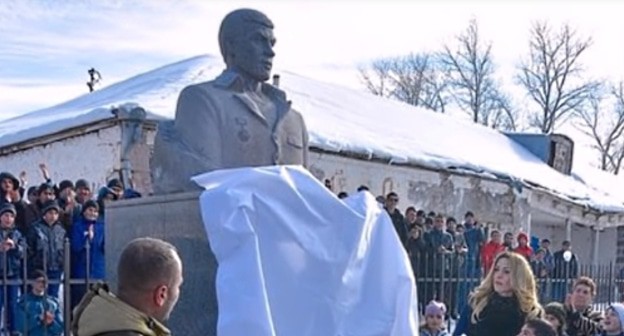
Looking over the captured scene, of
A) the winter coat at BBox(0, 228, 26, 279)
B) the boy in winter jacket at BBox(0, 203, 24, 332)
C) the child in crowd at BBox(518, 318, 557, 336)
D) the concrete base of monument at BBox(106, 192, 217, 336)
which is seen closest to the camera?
the concrete base of monument at BBox(106, 192, 217, 336)

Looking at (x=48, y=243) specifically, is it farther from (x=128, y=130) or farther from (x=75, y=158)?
(x=75, y=158)

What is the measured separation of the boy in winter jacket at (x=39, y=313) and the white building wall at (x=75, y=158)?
5822mm

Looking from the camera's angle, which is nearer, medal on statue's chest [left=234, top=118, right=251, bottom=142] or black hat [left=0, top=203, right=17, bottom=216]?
medal on statue's chest [left=234, top=118, right=251, bottom=142]

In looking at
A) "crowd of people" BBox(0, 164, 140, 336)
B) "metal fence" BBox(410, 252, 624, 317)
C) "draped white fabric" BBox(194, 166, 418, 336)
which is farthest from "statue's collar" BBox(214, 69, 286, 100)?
"metal fence" BBox(410, 252, 624, 317)

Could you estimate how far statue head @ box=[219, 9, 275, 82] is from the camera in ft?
17.4

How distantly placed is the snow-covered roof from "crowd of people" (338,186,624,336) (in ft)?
10.8

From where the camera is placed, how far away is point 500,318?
631 cm

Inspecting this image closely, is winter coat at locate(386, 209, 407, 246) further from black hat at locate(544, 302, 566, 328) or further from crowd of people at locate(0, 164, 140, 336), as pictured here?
black hat at locate(544, 302, 566, 328)

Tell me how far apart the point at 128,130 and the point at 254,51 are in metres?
8.25

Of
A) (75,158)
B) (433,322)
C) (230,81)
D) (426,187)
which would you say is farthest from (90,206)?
(426,187)

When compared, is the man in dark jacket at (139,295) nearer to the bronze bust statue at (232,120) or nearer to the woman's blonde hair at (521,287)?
the bronze bust statue at (232,120)

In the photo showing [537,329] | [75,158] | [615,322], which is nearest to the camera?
[537,329]

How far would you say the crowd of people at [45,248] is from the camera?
7371 millimetres

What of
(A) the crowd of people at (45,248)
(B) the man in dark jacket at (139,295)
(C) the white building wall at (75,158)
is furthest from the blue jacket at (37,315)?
(C) the white building wall at (75,158)
